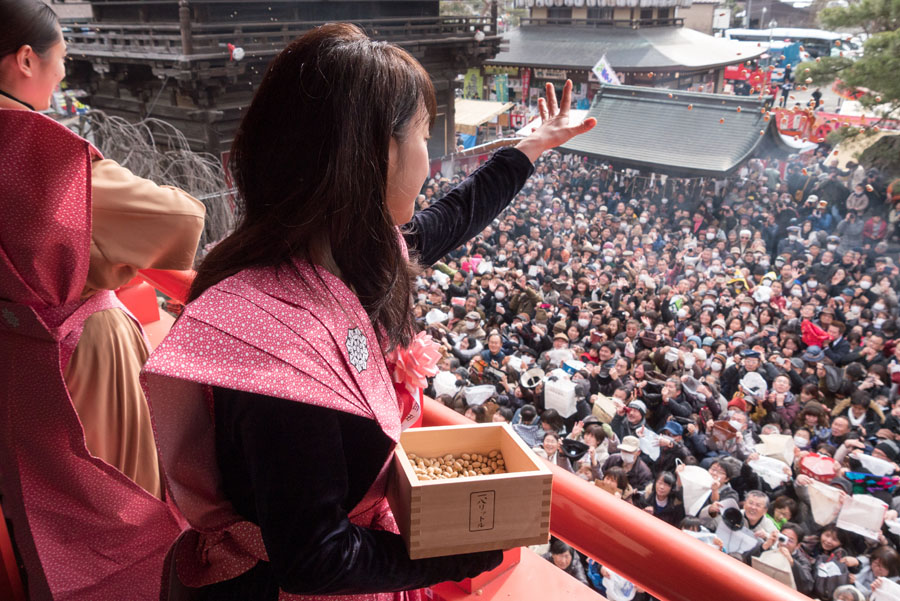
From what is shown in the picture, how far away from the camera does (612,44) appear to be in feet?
19.8

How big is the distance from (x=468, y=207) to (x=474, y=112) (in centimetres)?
502

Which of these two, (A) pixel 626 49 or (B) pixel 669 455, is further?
(A) pixel 626 49

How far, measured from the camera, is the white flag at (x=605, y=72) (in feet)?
17.5

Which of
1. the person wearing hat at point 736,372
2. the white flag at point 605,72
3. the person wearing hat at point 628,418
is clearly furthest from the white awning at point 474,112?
the person wearing hat at point 628,418

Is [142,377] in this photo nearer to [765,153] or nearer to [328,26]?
[328,26]

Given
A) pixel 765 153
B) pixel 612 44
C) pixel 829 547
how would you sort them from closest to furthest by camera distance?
pixel 829 547, pixel 765 153, pixel 612 44

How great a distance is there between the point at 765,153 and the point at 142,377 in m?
5.66

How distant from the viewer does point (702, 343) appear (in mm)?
3441

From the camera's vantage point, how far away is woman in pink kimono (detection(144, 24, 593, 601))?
1.17 feet

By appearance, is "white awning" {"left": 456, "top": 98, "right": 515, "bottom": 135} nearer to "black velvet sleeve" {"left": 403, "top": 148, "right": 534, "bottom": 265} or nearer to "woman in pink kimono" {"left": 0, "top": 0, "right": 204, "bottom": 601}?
"black velvet sleeve" {"left": 403, "top": 148, "right": 534, "bottom": 265}

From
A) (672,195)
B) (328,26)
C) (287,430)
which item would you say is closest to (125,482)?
(287,430)

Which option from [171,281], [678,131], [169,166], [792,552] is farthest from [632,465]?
[678,131]

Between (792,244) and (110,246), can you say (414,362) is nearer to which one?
(110,246)

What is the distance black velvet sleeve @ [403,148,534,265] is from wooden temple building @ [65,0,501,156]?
235 centimetres
